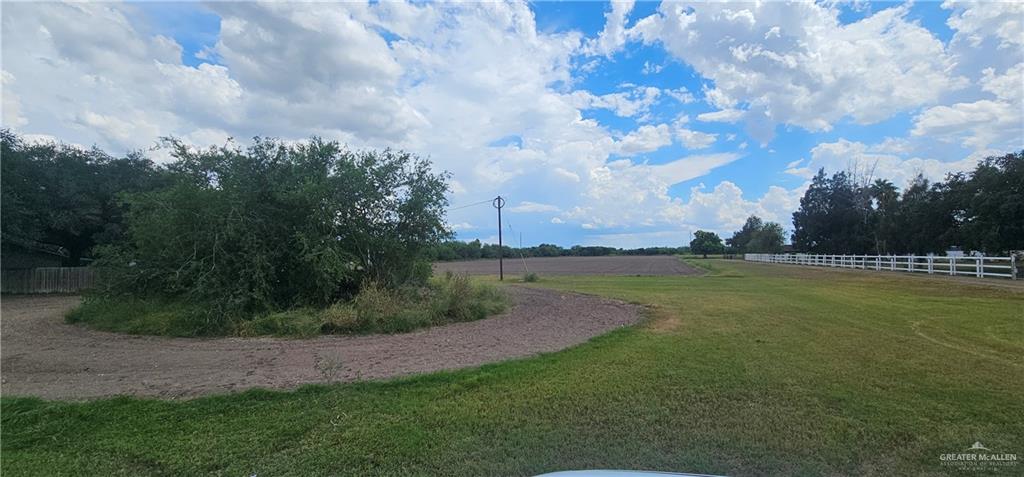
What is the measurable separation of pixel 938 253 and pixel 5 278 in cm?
6505

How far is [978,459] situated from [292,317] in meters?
9.92

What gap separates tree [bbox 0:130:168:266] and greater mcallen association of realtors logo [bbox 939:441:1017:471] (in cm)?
2200

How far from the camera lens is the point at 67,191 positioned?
822 inches

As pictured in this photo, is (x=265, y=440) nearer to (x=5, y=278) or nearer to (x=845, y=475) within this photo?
(x=845, y=475)

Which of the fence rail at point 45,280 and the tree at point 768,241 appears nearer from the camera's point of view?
the fence rail at point 45,280

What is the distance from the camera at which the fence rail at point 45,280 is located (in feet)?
70.1

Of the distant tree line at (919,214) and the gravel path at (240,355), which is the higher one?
the distant tree line at (919,214)

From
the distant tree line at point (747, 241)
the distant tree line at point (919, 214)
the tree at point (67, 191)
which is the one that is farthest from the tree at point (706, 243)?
the tree at point (67, 191)

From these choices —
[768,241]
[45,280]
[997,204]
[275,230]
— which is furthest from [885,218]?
[45,280]

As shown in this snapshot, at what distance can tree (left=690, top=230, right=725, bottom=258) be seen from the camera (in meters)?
130

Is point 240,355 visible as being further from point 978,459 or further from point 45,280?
point 45,280

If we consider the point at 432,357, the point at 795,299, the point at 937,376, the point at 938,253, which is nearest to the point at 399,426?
the point at 432,357

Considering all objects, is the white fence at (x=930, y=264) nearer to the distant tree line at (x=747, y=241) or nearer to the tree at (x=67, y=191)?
the tree at (x=67, y=191)

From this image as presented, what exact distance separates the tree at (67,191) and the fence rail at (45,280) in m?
1.54
